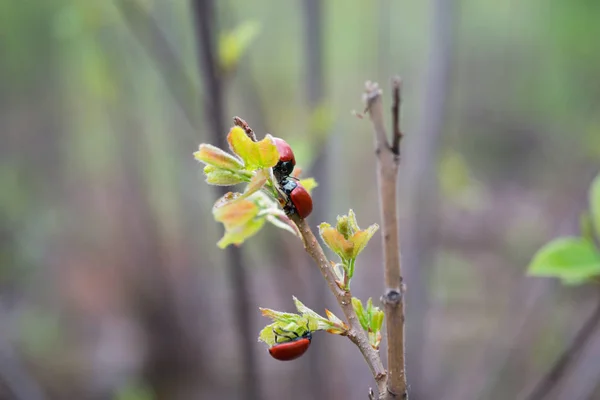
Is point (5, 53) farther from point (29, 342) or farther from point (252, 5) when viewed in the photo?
point (29, 342)

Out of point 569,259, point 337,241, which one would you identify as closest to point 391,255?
point 337,241

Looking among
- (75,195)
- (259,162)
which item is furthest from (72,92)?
(259,162)

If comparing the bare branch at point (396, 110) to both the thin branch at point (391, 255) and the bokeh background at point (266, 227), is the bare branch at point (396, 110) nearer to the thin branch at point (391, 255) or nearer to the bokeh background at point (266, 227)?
the thin branch at point (391, 255)

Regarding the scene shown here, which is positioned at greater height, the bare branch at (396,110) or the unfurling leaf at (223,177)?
the bare branch at (396,110)

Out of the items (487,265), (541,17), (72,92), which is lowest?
(487,265)

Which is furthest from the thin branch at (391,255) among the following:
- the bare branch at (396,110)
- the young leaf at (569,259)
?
the young leaf at (569,259)
